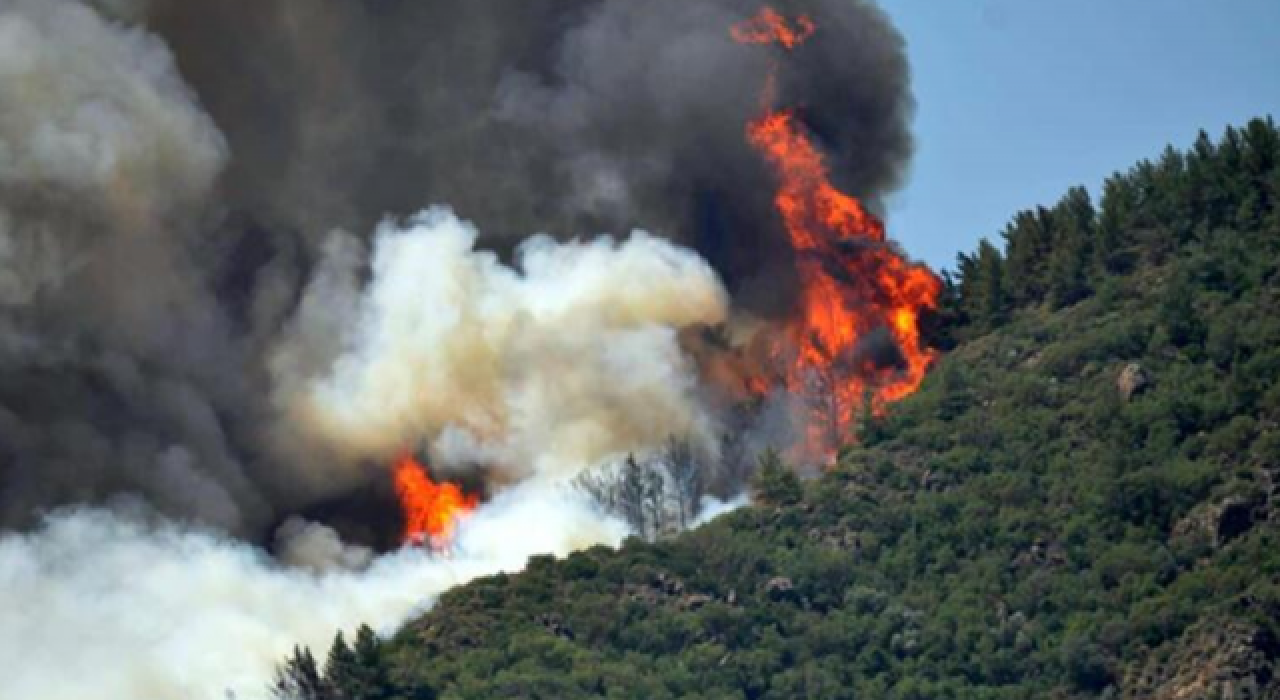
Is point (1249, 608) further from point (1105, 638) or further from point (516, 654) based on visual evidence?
point (516, 654)

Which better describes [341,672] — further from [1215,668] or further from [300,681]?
[1215,668]

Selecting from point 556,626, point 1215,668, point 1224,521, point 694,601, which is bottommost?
point 1215,668

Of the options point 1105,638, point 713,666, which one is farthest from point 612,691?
point 1105,638

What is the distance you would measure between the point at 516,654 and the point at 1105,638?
98.0 ft

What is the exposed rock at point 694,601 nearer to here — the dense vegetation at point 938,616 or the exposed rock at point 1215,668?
the dense vegetation at point 938,616

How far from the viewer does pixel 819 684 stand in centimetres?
18812

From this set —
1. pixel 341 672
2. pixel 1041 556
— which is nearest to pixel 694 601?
pixel 1041 556

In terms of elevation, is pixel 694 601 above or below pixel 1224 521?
above

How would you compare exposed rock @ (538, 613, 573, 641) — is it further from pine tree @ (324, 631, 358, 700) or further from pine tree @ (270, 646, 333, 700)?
pine tree @ (324, 631, 358, 700)

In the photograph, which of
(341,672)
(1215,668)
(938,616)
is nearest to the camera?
(1215,668)

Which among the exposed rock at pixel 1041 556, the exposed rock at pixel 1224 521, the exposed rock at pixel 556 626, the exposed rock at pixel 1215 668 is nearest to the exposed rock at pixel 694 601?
the exposed rock at pixel 556 626

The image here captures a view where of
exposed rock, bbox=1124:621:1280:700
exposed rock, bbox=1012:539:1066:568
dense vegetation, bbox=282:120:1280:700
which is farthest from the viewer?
exposed rock, bbox=1012:539:1066:568

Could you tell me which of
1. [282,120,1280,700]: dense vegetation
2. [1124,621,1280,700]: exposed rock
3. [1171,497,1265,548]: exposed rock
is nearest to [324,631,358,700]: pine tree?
[282,120,1280,700]: dense vegetation

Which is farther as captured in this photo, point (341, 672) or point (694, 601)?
point (694, 601)
